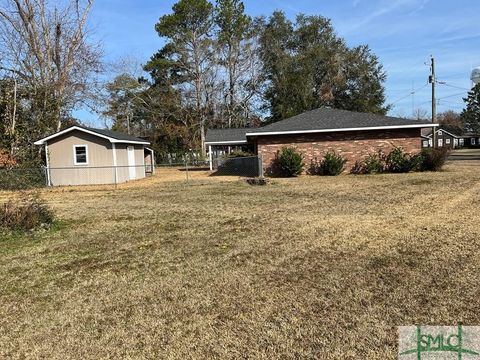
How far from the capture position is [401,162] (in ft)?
67.6

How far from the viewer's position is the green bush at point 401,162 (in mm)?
20391

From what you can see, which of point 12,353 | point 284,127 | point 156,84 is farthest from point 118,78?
point 12,353

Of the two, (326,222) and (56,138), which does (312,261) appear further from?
(56,138)

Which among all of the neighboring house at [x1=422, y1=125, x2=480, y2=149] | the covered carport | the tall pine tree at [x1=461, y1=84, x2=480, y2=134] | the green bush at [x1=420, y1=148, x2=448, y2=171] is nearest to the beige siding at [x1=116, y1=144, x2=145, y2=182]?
the covered carport

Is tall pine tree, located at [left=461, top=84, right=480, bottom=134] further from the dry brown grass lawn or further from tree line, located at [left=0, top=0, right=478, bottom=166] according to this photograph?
the dry brown grass lawn

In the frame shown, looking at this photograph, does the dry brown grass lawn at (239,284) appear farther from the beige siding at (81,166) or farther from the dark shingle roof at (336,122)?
the beige siding at (81,166)

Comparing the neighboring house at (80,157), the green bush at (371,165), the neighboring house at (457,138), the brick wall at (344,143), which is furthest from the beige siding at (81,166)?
the neighboring house at (457,138)

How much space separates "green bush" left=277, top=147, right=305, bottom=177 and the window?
10474 millimetres

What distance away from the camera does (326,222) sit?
322 inches

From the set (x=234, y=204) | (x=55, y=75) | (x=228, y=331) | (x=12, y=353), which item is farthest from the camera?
(x=55, y=75)

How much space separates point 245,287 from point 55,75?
28.2m

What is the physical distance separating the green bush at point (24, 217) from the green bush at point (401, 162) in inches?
660

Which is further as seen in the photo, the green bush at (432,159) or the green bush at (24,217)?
the green bush at (432,159)

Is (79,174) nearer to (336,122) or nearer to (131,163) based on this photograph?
(131,163)
